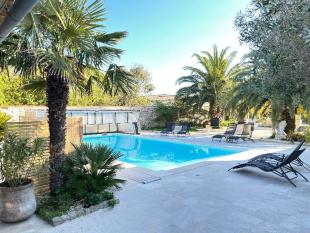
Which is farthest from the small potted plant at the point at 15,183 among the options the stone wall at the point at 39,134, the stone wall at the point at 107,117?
the stone wall at the point at 107,117

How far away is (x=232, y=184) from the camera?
283 inches

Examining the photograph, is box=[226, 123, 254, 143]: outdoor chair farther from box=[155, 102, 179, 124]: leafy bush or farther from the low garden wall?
box=[155, 102, 179, 124]: leafy bush

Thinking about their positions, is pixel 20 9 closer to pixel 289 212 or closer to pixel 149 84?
pixel 289 212

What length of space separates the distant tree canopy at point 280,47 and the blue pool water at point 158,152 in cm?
793

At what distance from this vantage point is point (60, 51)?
16.4ft

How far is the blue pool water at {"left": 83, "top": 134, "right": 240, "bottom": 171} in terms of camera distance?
42.0 ft

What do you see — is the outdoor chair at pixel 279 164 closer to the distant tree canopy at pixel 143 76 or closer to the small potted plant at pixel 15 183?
the small potted plant at pixel 15 183

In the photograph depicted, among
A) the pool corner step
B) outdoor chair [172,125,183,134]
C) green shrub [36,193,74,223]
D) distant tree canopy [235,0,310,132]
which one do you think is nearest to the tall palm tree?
outdoor chair [172,125,183,134]

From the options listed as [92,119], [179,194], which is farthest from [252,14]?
[92,119]

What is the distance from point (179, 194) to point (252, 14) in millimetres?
4315

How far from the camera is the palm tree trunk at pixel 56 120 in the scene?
553 centimetres

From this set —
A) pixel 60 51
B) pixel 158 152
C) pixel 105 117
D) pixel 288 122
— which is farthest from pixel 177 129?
pixel 60 51

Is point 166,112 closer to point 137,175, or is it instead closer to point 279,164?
point 137,175

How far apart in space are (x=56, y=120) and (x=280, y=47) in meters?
4.52
